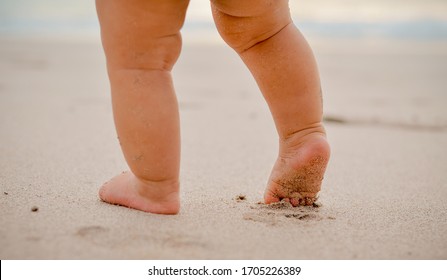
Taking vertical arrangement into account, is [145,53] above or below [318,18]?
above

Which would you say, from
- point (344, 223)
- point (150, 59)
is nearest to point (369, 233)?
point (344, 223)

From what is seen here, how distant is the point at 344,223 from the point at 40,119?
186cm

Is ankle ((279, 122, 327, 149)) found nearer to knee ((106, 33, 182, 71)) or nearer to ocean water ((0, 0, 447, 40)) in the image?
knee ((106, 33, 182, 71))

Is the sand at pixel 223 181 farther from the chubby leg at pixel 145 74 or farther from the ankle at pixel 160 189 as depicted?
the chubby leg at pixel 145 74

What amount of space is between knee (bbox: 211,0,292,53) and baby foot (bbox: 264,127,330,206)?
11.2 inches

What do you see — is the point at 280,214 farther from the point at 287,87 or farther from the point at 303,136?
the point at 287,87

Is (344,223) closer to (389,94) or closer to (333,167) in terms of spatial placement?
(333,167)

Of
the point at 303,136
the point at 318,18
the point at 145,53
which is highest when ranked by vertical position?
the point at 145,53

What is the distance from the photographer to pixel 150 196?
1412 mm

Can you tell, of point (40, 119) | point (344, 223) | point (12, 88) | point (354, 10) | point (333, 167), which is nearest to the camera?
point (344, 223)

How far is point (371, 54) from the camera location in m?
8.16

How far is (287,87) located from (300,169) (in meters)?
0.22

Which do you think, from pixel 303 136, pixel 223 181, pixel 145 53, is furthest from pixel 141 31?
pixel 223 181
